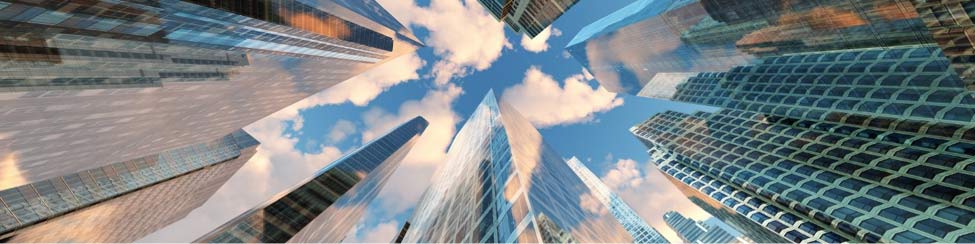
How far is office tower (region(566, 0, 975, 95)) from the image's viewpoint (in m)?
28.1

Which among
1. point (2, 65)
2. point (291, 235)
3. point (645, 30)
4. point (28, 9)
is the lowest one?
point (291, 235)

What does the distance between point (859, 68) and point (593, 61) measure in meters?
93.9

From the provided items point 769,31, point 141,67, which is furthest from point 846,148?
point 141,67

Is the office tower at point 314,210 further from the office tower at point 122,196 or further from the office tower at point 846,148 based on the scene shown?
the office tower at point 846,148

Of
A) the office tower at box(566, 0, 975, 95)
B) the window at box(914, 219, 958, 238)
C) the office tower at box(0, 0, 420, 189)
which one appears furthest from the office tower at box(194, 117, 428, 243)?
the window at box(914, 219, 958, 238)

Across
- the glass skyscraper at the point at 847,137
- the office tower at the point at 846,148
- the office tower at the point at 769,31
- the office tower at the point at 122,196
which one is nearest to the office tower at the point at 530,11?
the office tower at the point at 769,31

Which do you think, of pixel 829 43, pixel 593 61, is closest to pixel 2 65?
pixel 829 43

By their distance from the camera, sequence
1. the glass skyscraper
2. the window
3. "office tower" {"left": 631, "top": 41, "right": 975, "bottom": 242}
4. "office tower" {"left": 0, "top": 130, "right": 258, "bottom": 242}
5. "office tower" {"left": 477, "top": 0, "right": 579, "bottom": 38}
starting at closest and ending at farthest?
the window
the glass skyscraper
"office tower" {"left": 631, "top": 41, "right": 975, "bottom": 242}
"office tower" {"left": 0, "top": 130, "right": 258, "bottom": 242}
"office tower" {"left": 477, "top": 0, "right": 579, "bottom": 38}

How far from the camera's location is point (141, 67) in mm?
38062

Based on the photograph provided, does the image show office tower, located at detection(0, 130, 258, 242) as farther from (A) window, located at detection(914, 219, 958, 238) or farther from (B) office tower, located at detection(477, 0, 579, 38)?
(A) window, located at detection(914, 219, 958, 238)

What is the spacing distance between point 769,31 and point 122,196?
473 feet

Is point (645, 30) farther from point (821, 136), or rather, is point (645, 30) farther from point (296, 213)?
point (296, 213)

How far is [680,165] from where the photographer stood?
387ft

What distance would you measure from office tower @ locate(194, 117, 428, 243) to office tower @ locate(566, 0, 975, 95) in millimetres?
75950
